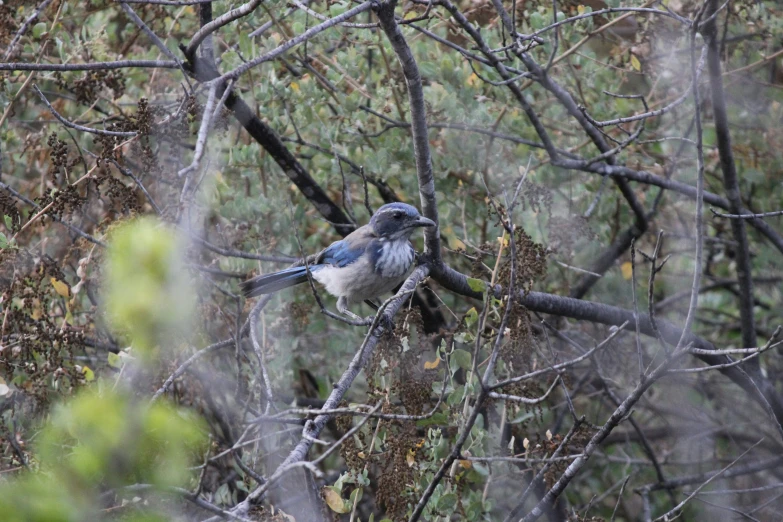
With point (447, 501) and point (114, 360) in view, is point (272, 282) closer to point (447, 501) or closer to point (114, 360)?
point (114, 360)

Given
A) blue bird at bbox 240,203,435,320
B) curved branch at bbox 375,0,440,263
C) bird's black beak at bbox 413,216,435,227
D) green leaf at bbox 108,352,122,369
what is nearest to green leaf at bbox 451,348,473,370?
curved branch at bbox 375,0,440,263

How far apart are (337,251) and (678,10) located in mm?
3033

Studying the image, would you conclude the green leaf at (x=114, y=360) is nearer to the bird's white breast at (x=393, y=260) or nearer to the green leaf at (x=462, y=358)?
the bird's white breast at (x=393, y=260)

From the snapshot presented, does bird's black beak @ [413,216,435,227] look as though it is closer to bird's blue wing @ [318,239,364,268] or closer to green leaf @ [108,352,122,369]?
bird's blue wing @ [318,239,364,268]

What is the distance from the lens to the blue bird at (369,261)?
17.5 feet

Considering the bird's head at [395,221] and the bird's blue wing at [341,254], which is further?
the bird's blue wing at [341,254]

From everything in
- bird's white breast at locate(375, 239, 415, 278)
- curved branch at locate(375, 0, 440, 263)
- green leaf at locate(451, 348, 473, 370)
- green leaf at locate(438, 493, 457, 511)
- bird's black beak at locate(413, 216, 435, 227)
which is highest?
curved branch at locate(375, 0, 440, 263)

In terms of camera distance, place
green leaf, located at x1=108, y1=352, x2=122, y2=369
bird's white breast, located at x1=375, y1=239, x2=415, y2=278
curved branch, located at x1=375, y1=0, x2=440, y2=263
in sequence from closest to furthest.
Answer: curved branch, located at x1=375, y1=0, x2=440, y2=263 → green leaf, located at x1=108, y1=352, x2=122, y2=369 → bird's white breast, located at x1=375, y1=239, x2=415, y2=278

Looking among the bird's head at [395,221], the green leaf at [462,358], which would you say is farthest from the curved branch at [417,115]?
the green leaf at [462,358]

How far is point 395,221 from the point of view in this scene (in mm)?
5461

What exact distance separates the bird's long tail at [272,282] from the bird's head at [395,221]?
0.59 metres

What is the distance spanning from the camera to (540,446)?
12.2ft

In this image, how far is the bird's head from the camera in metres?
5.40

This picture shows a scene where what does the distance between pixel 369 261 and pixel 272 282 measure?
2.18 ft
